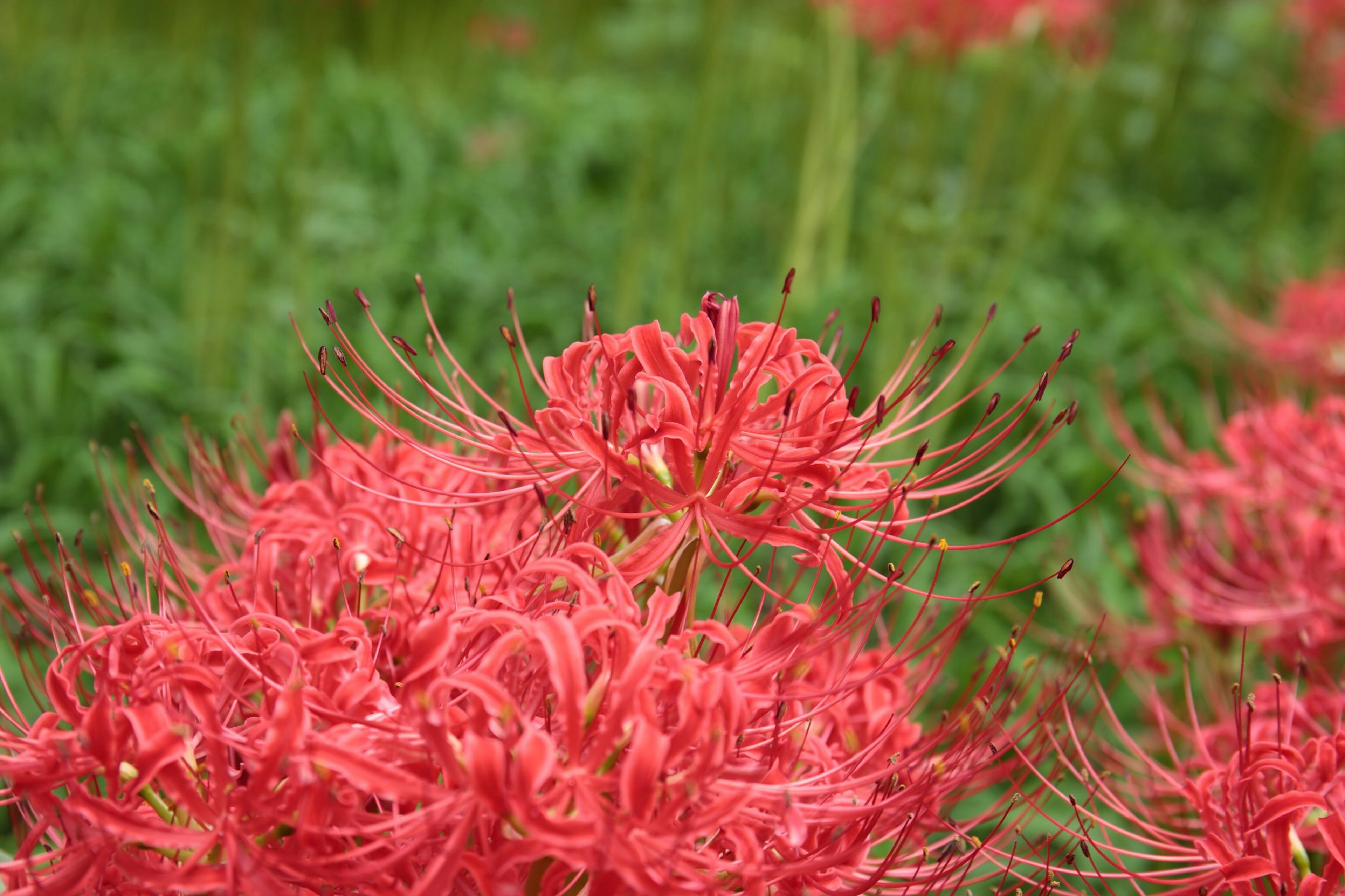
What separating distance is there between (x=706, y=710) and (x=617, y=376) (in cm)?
31

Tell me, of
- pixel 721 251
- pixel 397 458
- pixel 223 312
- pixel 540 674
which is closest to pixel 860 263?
pixel 721 251

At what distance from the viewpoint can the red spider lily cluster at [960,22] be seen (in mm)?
3645

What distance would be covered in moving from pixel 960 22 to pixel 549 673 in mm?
3453

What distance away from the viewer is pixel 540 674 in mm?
848

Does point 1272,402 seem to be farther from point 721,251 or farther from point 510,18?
point 510,18

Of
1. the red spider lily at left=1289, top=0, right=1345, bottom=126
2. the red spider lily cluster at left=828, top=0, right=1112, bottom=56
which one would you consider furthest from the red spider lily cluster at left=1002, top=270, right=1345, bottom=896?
the red spider lily at left=1289, top=0, right=1345, bottom=126

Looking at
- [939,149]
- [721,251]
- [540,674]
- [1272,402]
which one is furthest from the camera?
[939,149]

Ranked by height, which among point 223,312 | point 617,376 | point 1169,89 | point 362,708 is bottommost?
point 223,312

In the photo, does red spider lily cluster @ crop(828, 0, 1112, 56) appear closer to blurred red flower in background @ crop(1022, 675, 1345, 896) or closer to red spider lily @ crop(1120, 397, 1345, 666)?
red spider lily @ crop(1120, 397, 1345, 666)

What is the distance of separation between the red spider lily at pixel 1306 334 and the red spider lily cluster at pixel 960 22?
1.05 metres

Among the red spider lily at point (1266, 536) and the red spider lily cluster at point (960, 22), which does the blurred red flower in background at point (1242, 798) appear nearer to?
the red spider lily at point (1266, 536)

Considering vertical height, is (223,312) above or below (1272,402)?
below

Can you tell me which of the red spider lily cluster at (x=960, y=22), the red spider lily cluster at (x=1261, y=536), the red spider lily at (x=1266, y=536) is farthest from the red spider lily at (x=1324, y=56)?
the red spider lily at (x=1266, y=536)

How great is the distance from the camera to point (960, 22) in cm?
367
